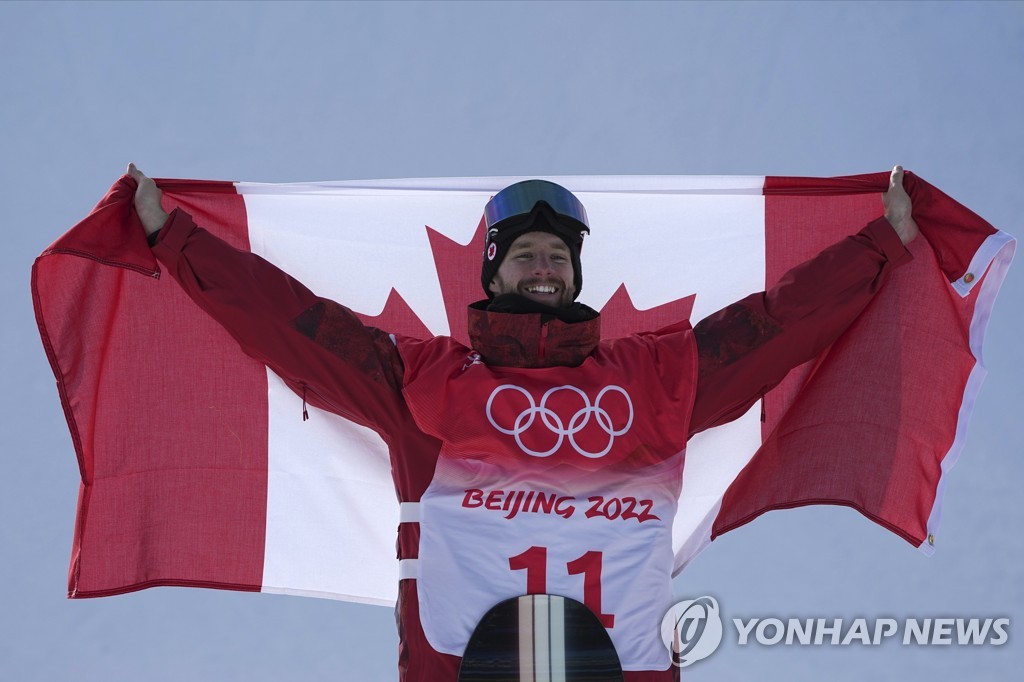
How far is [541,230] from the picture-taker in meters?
5.27

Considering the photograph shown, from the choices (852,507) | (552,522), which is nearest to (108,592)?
(552,522)

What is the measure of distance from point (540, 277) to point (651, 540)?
1054 millimetres

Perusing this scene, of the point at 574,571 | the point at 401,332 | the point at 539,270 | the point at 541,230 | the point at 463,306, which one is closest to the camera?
the point at 574,571

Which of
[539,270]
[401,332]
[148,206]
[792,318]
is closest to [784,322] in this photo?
[792,318]

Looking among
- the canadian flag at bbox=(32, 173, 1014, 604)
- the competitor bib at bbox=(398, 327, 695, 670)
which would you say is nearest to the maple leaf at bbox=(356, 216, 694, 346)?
the canadian flag at bbox=(32, 173, 1014, 604)

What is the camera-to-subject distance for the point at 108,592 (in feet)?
17.4

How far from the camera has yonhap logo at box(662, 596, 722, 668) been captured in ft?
16.0

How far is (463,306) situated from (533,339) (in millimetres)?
1145

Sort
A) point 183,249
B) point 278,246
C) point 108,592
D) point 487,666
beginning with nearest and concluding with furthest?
point 487,666
point 183,249
point 108,592
point 278,246

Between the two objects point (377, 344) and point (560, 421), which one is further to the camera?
point (377, 344)

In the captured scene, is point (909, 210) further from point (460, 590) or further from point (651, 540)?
point (460, 590)

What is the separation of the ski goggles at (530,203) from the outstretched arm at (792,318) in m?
0.66

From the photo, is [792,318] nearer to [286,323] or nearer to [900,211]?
[900,211]

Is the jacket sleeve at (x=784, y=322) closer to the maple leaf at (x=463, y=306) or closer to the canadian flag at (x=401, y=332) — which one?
the canadian flag at (x=401, y=332)
